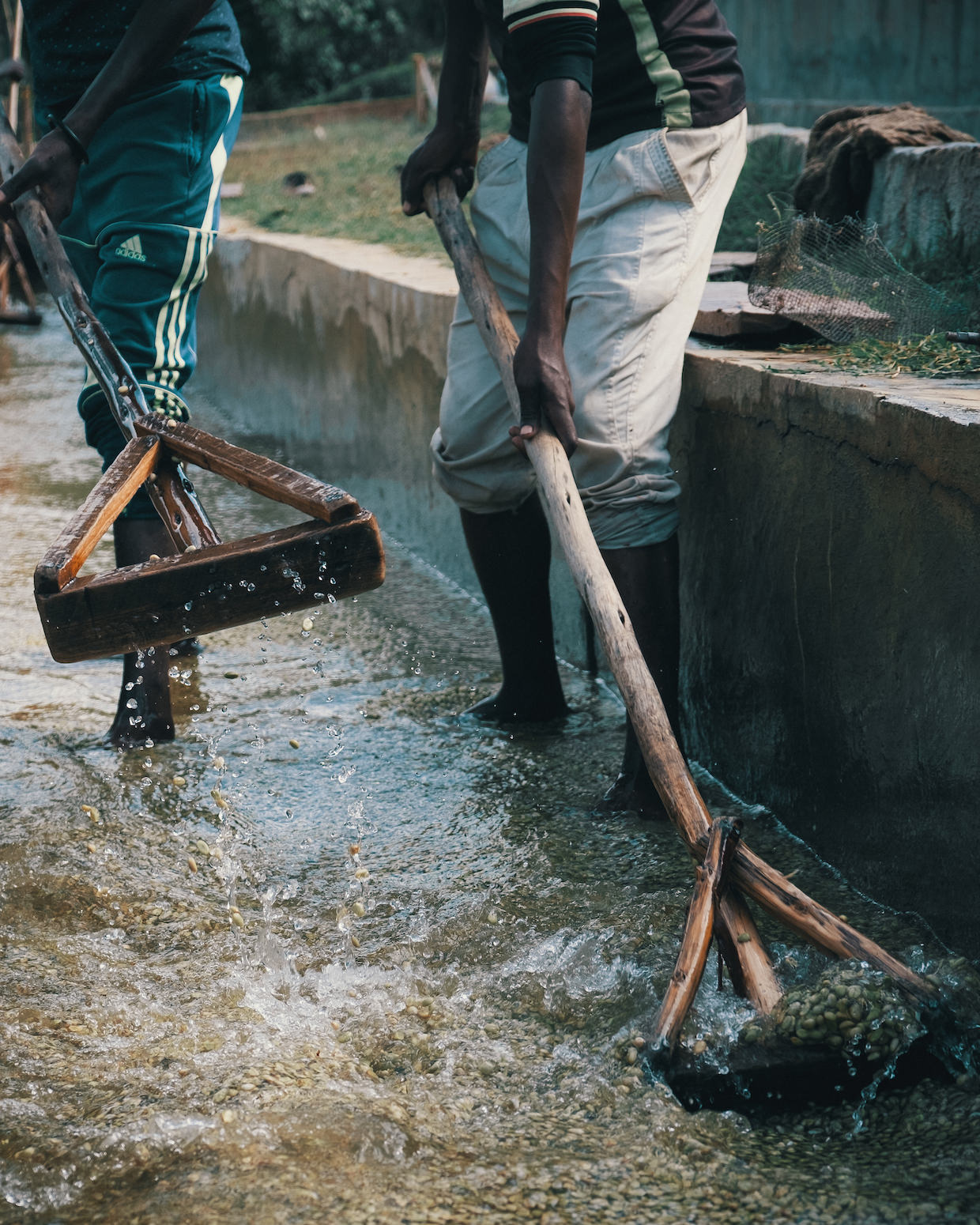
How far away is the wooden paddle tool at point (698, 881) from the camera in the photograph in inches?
75.3

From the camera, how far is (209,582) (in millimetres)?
2281

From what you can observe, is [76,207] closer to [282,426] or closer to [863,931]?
[863,931]

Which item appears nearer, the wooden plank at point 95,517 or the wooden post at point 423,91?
the wooden plank at point 95,517

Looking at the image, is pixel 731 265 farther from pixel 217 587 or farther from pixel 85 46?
pixel 217 587

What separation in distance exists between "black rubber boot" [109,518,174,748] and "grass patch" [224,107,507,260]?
2410 mm

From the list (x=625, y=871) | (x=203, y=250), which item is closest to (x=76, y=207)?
(x=203, y=250)

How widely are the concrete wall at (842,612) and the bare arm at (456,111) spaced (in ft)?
2.32

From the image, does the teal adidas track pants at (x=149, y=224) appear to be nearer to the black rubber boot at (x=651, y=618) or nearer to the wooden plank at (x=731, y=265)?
Answer: the black rubber boot at (x=651, y=618)

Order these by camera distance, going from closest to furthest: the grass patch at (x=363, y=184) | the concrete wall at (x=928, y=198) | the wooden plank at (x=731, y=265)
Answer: the concrete wall at (x=928, y=198) < the wooden plank at (x=731, y=265) < the grass patch at (x=363, y=184)

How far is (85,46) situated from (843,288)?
181 centimetres

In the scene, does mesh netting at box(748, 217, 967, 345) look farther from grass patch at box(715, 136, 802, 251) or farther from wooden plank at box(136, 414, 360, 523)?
wooden plank at box(136, 414, 360, 523)

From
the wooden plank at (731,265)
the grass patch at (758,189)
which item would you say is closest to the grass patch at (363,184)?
the grass patch at (758,189)

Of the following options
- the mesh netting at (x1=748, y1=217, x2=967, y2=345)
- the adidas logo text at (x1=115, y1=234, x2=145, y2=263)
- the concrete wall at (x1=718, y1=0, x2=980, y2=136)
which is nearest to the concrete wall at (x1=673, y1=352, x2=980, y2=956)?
the mesh netting at (x1=748, y1=217, x2=967, y2=345)

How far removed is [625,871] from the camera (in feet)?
8.36
